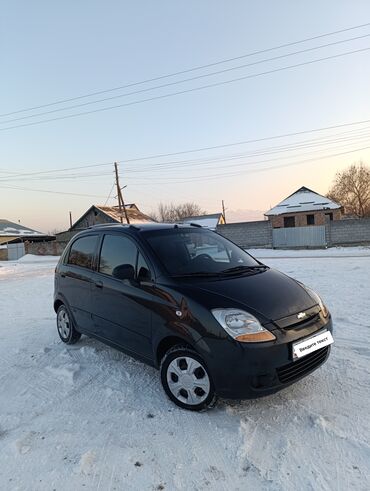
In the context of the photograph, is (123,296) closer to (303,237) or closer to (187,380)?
(187,380)

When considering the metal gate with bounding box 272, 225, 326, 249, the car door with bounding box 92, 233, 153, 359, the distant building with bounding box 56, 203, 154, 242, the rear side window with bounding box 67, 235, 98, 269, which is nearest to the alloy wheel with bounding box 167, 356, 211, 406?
the car door with bounding box 92, 233, 153, 359

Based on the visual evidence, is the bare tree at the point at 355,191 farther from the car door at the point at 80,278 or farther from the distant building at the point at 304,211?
the car door at the point at 80,278

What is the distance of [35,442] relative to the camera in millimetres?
2820

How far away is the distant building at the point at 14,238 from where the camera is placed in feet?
133

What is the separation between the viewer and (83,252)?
4805mm

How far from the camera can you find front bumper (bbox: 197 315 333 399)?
2830mm

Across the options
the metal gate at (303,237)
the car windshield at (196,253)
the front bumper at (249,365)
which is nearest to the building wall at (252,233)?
the metal gate at (303,237)

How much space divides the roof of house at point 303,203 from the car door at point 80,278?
37.5 metres

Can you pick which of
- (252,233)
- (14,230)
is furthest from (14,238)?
(252,233)

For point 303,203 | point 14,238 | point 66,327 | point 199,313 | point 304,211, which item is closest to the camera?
point 199,313

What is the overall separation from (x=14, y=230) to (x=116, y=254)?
2293 inches

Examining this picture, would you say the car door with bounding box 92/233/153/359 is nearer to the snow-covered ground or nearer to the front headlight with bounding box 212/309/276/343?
the snow-covered ground

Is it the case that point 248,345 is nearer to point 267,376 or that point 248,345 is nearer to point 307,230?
point 267,376

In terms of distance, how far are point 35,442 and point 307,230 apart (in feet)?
90.3
